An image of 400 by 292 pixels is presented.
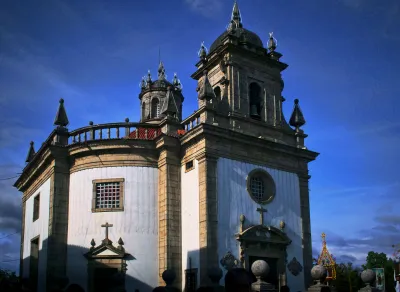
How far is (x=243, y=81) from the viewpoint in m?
26.2

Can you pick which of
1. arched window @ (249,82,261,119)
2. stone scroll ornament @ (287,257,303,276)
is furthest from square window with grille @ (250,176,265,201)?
arched window @ (249,82,261,119)

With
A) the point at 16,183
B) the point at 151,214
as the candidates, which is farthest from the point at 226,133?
the point at 16,183

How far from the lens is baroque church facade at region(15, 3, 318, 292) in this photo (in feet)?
75.3

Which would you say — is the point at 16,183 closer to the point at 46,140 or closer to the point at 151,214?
the point at 46,140

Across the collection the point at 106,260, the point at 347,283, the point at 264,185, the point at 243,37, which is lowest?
the point at 347,283

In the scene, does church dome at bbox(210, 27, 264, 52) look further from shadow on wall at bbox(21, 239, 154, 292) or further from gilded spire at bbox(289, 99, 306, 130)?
shadow on wall at bbox(21, 239, 154, 292)

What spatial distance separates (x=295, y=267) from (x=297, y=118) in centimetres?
783

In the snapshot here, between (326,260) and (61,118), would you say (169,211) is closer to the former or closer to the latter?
(61,118)

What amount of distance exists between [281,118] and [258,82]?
7.42 ft

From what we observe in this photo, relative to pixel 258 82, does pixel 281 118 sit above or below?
below

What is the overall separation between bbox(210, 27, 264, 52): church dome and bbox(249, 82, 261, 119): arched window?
2245 millimetres

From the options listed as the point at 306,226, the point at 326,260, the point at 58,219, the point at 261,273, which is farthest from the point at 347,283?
the point at 261,273

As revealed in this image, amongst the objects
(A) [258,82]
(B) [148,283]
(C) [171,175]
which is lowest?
(B) [148,283]

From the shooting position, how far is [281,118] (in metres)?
27.1
